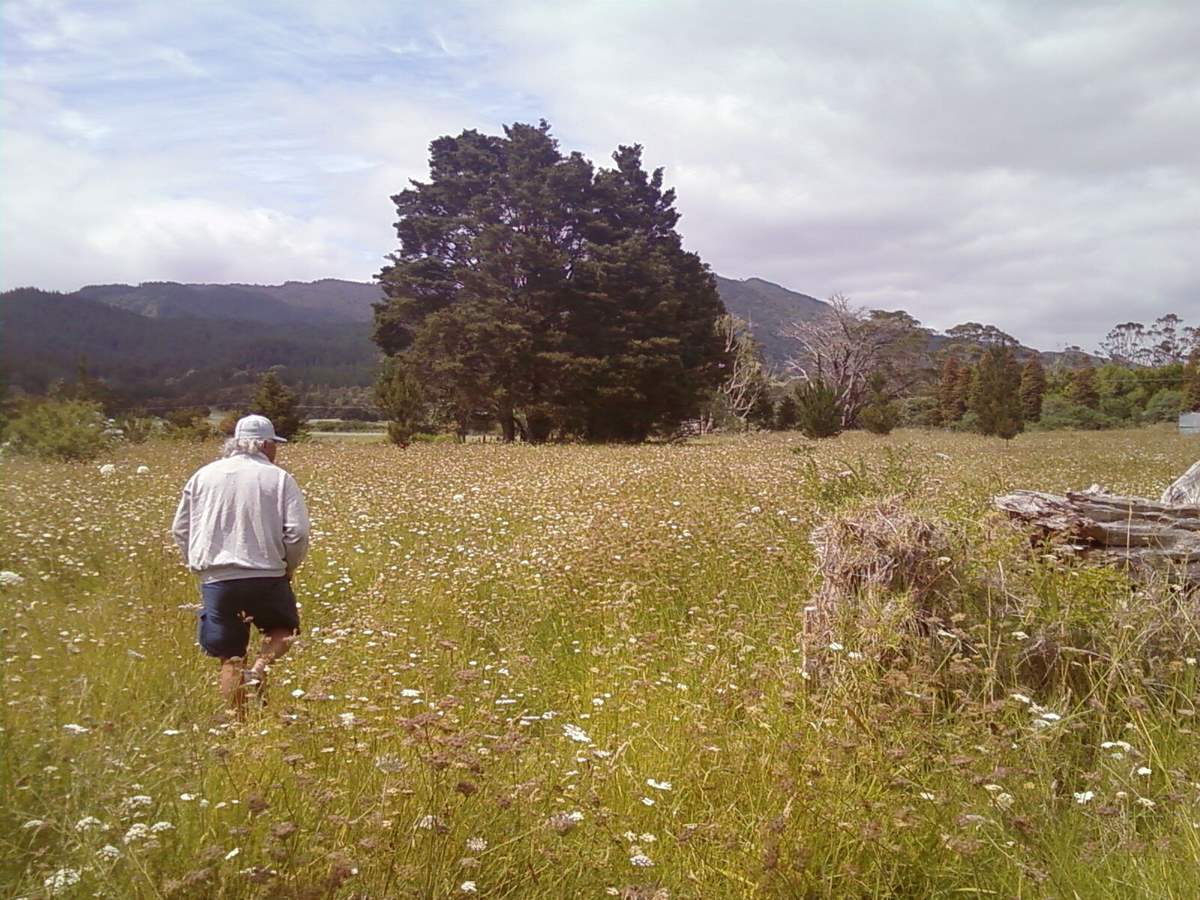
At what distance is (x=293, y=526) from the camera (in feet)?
14.1

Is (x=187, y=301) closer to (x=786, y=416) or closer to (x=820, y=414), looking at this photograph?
(x=820, y=414)

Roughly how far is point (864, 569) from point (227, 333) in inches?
123

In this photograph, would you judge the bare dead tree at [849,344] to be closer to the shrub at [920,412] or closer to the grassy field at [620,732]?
the shrub at [920,412]

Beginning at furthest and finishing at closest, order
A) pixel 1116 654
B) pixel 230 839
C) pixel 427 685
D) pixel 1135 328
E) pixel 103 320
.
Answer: pixel 1135 328, pixel 1116 654, pixel 427 685, pixel 230 839, pixel 103 320

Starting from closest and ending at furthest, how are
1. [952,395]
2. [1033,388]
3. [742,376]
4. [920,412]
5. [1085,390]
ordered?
[1085,390] → [742,376] → [1033,388] → [952,395] → [920,412]

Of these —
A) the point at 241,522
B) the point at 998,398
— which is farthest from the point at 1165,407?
the point at 241,522

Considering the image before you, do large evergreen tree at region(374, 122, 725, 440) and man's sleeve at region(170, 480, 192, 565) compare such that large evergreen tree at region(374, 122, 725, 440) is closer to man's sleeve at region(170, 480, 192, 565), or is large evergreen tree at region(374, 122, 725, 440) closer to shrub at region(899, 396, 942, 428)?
man's sleeve at region(170, 480, 192, 565)

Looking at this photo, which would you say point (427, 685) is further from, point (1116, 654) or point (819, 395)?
point (819, 395)

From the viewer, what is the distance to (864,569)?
12.3 feet

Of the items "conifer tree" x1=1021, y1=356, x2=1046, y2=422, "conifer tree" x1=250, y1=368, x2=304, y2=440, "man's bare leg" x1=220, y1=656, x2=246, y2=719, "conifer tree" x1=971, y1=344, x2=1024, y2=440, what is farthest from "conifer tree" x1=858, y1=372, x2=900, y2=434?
"man's bare leg" x1=220, y1=656, x2=246, y2=719

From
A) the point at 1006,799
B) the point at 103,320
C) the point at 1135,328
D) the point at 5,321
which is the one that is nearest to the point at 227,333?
the point at 103,320

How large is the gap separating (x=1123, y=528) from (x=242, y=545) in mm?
5240

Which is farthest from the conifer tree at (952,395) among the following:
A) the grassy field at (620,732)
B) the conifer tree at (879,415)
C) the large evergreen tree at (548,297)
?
the grassy field at (620,732)

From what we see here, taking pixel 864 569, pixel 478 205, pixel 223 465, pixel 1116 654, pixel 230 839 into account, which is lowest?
pixel 230 839
